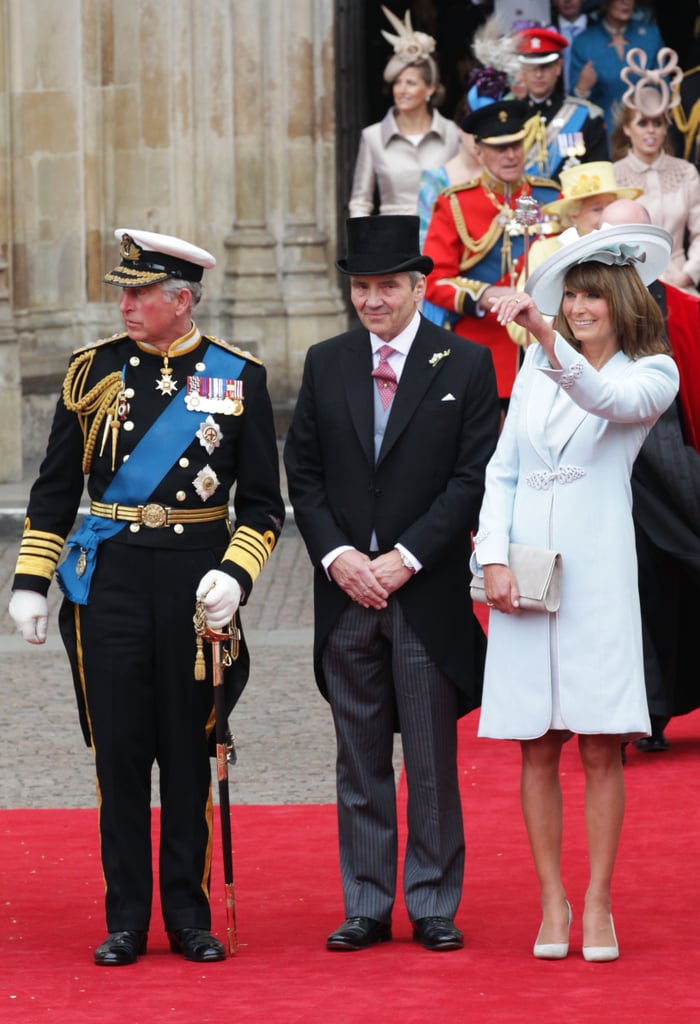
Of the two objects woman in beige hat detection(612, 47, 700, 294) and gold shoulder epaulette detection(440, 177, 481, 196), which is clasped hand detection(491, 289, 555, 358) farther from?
woman in beige hat detection(612, 47, 700, 294)

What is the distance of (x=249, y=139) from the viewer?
1502cm

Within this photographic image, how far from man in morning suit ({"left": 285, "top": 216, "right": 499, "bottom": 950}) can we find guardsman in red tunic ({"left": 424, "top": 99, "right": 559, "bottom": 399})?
3.94 m

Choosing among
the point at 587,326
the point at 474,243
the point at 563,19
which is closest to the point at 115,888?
the point at 587,326

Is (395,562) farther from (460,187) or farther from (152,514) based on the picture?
(460,187)

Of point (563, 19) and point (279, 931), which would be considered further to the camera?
point (563, 19)

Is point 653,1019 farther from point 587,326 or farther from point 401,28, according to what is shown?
point 401,28

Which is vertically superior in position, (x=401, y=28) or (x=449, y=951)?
(x=401, y=28)

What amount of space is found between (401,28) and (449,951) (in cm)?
877

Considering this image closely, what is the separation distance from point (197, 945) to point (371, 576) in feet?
3.17

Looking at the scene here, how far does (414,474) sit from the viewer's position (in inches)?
226

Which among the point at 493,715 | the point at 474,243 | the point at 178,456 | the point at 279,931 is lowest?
the point at 279,931

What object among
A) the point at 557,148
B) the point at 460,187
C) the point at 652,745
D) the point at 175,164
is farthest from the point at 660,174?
the point at 652,745

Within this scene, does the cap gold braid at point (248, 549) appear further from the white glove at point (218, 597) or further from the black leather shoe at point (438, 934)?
the black leather shoe at point (438, 934)

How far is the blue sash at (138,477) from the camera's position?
5645 mm
